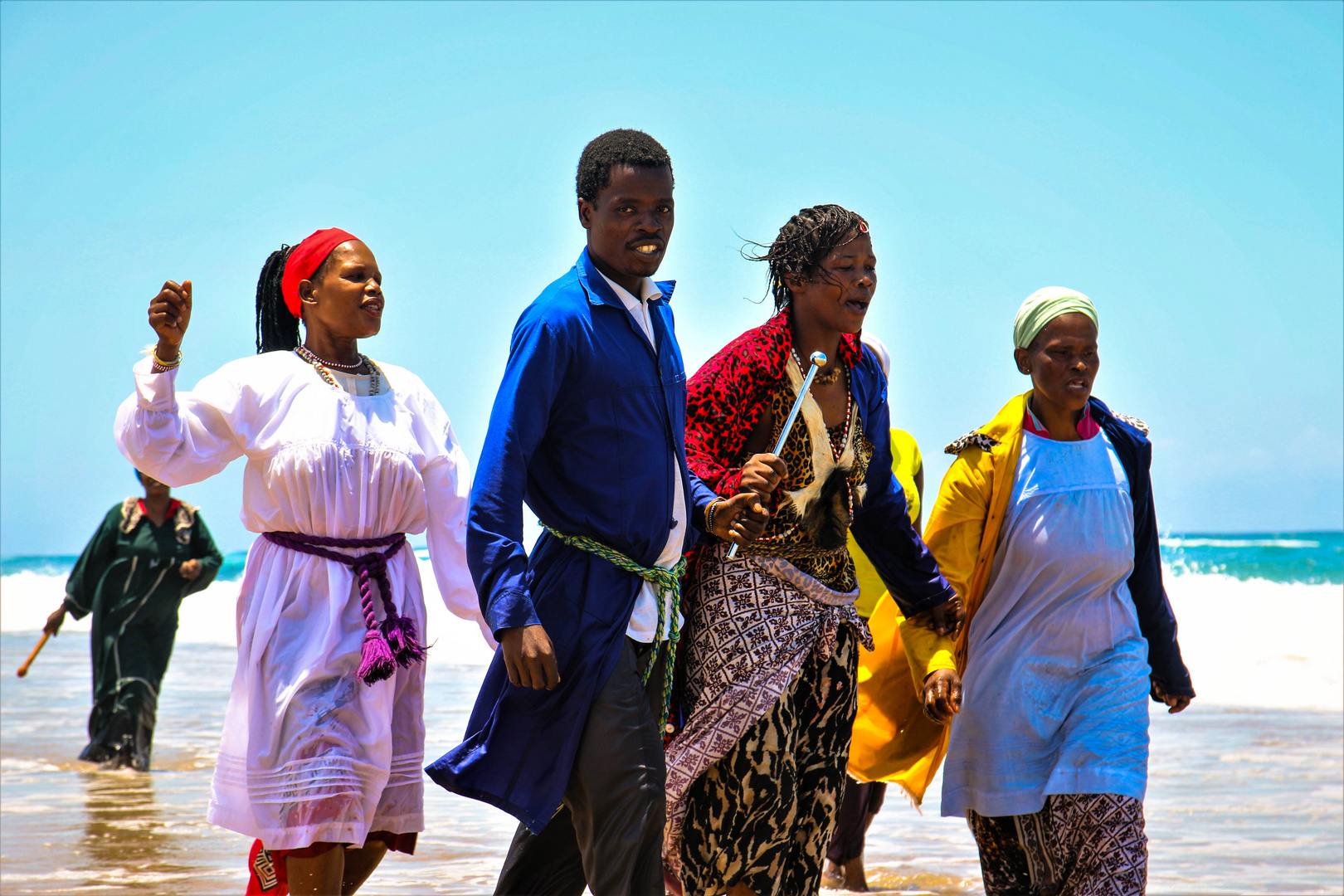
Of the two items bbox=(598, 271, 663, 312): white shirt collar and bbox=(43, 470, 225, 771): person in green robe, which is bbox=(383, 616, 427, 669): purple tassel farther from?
bbox=(43, 470, 225, 771): person in green robe

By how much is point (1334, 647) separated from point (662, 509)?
20.8m

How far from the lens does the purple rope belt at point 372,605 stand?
4008 millimetres

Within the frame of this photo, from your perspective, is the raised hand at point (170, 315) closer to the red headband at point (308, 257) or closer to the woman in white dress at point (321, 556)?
the woman in white dress at point (321, 556)

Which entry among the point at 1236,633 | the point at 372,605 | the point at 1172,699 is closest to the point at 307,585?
the point at 372,605

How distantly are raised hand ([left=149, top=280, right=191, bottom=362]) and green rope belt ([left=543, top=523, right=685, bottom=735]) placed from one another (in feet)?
4.02

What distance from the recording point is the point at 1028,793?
455 centimetres

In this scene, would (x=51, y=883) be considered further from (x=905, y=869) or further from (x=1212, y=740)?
(x=1212, y=740)

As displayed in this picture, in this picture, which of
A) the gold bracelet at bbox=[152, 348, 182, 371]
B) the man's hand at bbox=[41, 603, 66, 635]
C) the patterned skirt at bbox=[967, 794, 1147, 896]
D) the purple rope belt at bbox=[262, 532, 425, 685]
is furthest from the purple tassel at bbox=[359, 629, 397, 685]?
the man's hand at bbox=[41, 603, 66, 635]

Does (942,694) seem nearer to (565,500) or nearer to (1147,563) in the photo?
(1147,563)

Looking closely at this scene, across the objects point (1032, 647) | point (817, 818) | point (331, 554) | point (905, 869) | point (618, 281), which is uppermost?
point (618, 281)

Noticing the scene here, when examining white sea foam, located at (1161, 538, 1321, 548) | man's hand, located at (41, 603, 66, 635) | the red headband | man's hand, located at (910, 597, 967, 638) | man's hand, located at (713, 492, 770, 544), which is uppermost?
white sea foam, located at (1161, 538, 1321, 548)

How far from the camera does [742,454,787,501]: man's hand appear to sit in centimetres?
351

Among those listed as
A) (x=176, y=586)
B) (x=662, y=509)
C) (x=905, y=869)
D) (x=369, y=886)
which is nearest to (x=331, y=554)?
(x=662, y=509)

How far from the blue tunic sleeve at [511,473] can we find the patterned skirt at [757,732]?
769 millimetres
